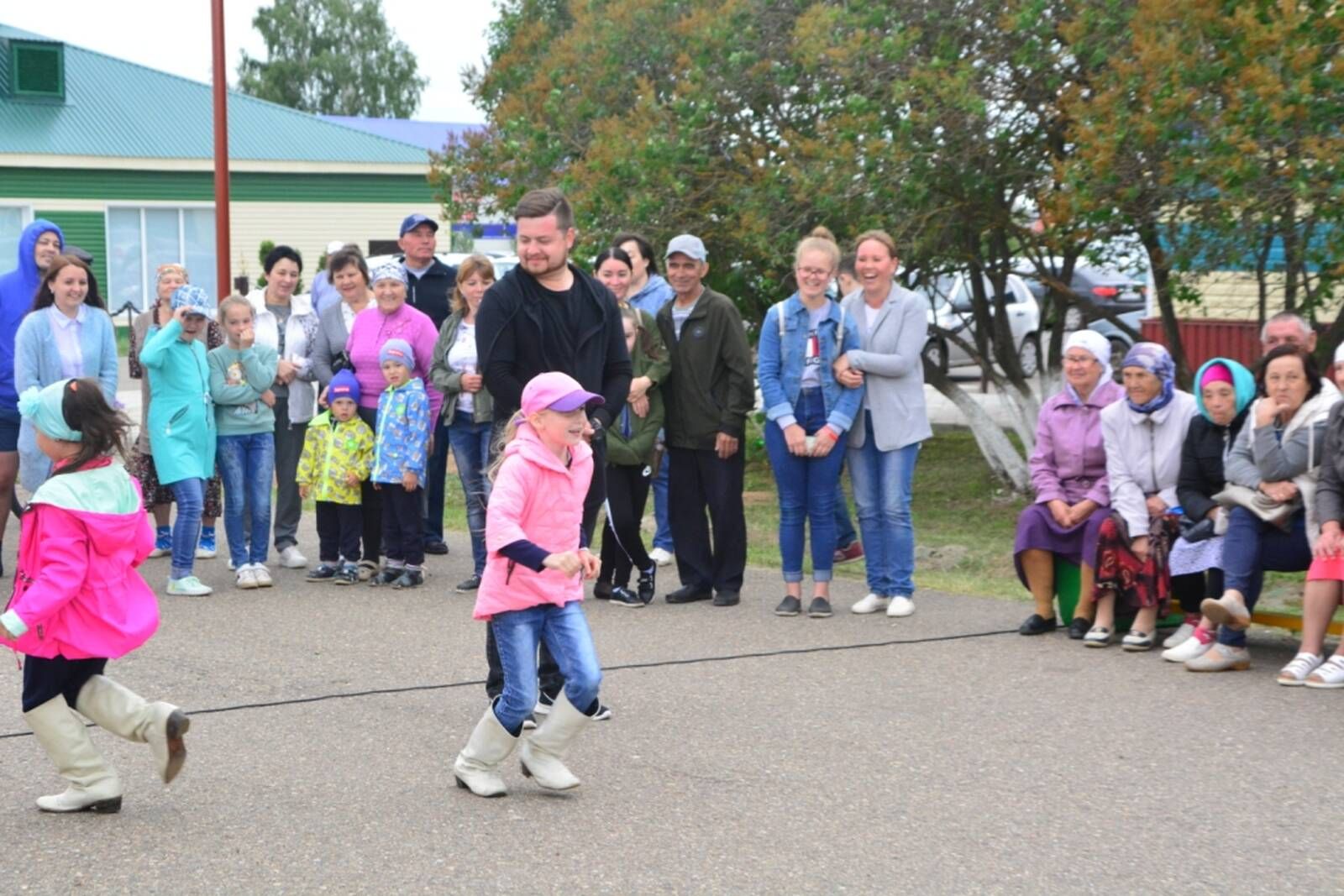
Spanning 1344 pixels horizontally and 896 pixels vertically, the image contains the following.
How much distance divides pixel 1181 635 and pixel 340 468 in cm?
480

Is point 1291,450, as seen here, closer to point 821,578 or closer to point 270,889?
point 821,578

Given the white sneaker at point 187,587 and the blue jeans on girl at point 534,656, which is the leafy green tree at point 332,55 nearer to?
the white sneaker at point 187,587

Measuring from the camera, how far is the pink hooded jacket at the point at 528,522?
573cm

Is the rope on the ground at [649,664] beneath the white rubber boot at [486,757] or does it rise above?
beneath

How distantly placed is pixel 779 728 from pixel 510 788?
1219 millimetres

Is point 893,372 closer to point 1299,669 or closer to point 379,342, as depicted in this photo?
point 1299,669

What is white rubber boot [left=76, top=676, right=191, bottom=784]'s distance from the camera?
5543 millimetres

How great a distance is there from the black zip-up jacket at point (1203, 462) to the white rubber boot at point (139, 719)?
463 centimetres

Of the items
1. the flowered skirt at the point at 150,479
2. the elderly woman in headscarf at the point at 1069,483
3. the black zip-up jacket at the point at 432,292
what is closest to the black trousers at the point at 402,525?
the flowered skirt at the point at 150,479

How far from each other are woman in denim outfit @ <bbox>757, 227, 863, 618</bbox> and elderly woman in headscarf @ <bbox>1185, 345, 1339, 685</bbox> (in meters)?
2.03

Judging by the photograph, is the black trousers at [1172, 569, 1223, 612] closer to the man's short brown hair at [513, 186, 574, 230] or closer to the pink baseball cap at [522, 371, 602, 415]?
the man's short brown hair at [513, 186, 574, 230]

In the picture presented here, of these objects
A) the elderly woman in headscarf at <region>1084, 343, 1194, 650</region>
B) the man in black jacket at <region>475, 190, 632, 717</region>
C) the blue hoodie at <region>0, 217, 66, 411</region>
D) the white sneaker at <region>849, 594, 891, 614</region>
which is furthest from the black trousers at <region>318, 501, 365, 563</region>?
the elderly woman in headscarf at <region>1084, 343, 1194, 650</region>

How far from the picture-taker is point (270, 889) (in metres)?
4.90

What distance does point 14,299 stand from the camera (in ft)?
33.7
